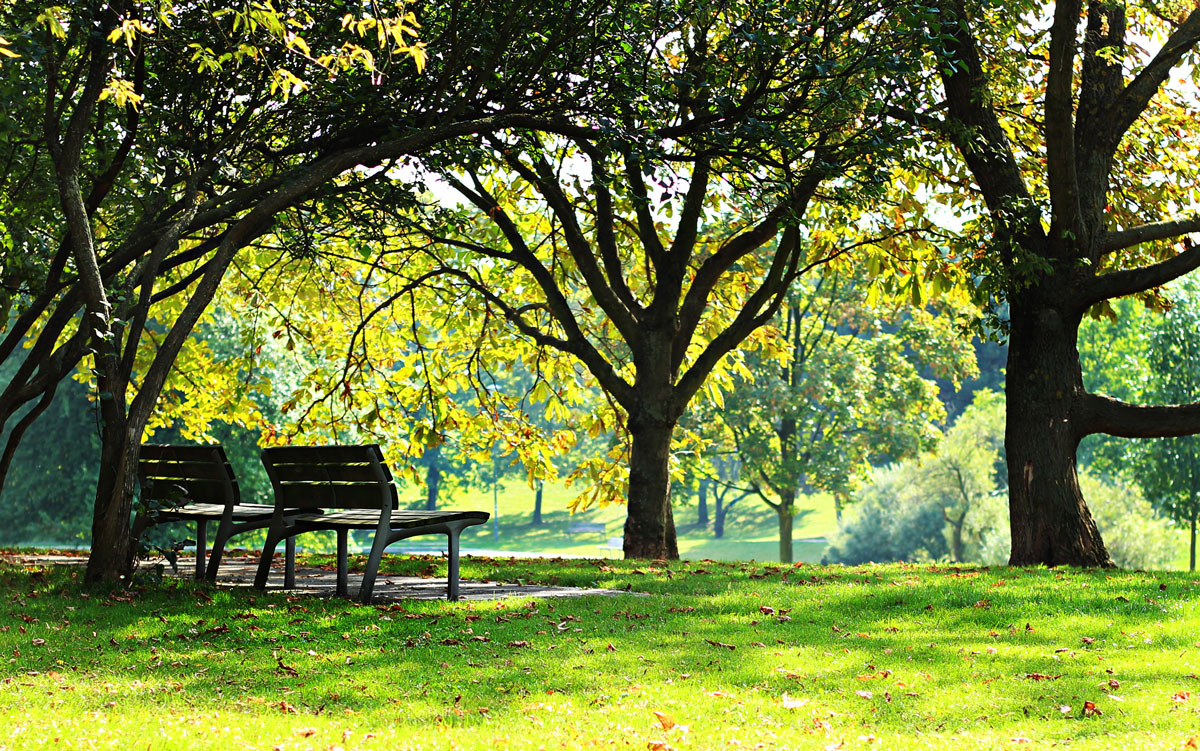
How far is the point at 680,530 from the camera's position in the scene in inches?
3132

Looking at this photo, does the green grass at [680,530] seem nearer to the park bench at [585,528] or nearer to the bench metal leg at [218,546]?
the park bench at [585,528]

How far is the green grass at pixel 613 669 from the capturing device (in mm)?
4145

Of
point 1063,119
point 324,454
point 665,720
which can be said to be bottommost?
point 665,720

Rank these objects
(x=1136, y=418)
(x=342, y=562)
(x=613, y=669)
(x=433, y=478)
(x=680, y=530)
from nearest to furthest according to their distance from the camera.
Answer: (x=613, y=669) < (x=342, y=562) < (x=1136, y=418) < (x=433, y=478) < (x=680, y=530)

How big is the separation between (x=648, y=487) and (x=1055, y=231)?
5057mm

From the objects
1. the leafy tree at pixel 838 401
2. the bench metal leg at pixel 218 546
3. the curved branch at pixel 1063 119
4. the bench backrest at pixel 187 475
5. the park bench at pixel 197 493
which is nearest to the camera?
the park bench at pixel 197 493

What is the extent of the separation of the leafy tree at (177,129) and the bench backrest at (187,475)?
1.59 ft

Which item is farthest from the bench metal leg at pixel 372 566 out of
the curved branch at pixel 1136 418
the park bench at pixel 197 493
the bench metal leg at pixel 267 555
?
the curved branch at pixel 1136 418

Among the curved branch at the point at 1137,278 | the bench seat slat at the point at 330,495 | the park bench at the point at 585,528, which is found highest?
the curved branch at the point at 1137,278

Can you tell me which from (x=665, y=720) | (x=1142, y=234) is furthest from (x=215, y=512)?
(x=1142, y=234)

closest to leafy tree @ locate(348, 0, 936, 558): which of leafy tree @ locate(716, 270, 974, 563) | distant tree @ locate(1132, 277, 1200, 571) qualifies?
leafy tree @ locate(716, 270, 974, 563)

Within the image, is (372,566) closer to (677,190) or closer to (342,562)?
(342,562)

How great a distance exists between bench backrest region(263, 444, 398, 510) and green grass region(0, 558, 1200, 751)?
0.73 metres

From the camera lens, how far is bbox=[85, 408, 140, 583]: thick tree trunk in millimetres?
7172
